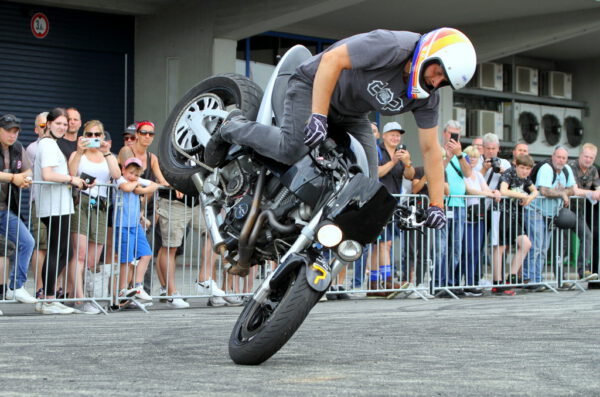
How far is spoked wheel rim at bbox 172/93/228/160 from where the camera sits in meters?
7.07

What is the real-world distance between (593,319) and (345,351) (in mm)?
3375

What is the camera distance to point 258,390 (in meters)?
4.48

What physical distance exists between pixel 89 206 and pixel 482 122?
14.6 m

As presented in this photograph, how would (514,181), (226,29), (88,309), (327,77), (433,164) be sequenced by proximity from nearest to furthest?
(327,77) → (433,164) → (88,309) → (514,181) → (226,29)

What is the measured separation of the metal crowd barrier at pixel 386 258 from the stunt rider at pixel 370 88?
12.8ft

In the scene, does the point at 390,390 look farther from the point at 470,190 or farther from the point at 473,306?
the point at 470,190

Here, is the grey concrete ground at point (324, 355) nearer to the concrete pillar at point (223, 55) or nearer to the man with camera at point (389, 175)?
the man with camera at point (389, 175)

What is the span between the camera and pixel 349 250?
18.0 feet

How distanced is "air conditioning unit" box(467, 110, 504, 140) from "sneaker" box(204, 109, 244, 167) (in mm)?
16558

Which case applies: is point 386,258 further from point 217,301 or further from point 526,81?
point 526,81

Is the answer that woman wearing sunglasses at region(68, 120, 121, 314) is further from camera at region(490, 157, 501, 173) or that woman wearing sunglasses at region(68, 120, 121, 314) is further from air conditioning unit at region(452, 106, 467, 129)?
air conditioning unit at region(452, 106, 467, 129)

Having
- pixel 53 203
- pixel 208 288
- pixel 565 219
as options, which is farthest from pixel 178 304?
pixel 565 219

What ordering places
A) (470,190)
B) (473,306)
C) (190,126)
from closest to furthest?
(190,126), (473,306), (470,190)

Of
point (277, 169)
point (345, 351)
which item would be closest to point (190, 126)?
point (277, 169)
